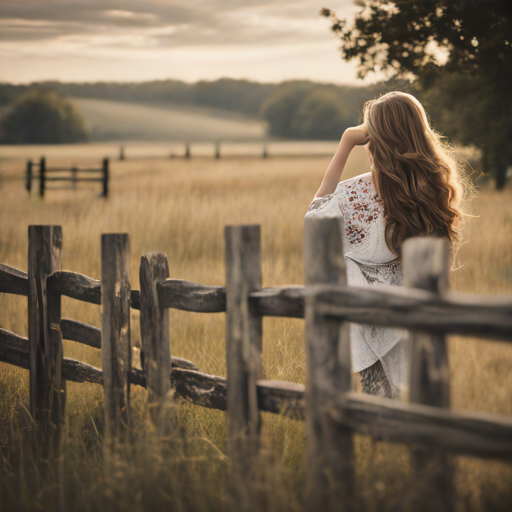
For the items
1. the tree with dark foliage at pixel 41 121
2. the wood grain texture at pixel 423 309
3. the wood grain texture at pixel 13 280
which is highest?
the tree with dark foliage at pixel 41 121

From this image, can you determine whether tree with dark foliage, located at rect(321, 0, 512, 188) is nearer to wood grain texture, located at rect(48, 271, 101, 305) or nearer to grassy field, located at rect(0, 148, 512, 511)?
grassy field, located at rect(0, 148, 512, 511)

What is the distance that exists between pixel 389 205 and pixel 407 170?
0.22 metres

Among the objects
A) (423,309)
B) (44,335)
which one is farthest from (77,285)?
(423,309)

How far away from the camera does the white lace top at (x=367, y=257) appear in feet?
9.59

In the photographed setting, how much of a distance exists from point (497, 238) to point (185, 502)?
7.75 metres

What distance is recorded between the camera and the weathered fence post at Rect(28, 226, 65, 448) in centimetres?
314

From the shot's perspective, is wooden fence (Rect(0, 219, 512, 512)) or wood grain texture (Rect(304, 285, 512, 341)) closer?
wood grain texture (Rect(304, 285, 512, 341))

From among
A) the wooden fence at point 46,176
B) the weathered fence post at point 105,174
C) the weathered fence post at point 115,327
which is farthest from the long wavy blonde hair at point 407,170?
the wooden fence at point 46,176

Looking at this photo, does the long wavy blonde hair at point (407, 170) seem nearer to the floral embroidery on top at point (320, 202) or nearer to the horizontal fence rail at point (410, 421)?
the floral embroidery on top at point (320, 202)

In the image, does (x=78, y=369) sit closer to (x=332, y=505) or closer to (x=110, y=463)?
(x=110, y=463)

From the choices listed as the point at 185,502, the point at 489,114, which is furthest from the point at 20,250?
the point at 489,114

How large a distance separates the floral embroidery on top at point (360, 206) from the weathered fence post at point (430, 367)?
1.18 m

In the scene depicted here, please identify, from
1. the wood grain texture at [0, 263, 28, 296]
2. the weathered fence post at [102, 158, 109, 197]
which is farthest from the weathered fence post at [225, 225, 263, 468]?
the weathered fence post at [102, 158, 109, 197]

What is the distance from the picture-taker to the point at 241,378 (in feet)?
7.57
